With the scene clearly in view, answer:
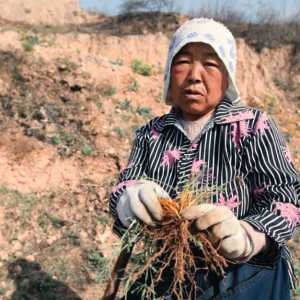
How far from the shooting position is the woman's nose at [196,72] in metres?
1.67

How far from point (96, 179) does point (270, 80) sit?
6.87 m

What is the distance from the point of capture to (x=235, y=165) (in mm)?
1616

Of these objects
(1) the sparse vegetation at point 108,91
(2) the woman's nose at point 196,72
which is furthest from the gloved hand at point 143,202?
(1) the sparse vegetation at point 108,91

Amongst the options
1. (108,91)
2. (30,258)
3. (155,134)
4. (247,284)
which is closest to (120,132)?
(108,91)

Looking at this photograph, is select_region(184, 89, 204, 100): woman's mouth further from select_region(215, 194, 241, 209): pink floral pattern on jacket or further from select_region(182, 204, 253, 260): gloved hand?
select_region(182, 204, 253, 260): gloved hand

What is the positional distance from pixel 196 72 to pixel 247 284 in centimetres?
62

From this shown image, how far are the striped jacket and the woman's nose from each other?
0.39 ft

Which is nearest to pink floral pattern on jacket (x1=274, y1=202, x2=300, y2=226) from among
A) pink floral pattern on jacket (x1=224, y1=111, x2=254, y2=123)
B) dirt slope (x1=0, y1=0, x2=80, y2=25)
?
pink floral pattern on jacket (x1=224, y1=111, x2=254, y2=123)

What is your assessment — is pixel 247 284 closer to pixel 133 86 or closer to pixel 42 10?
pixel 133 86

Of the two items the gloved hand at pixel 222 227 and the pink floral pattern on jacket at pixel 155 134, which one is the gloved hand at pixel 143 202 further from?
the pink floral pattern on jacket at pixel 155 134

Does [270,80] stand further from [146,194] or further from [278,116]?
[146,194]

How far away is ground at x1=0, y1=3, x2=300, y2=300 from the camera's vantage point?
400cm

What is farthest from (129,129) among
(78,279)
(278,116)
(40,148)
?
(278,116)

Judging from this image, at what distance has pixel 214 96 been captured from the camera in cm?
170
